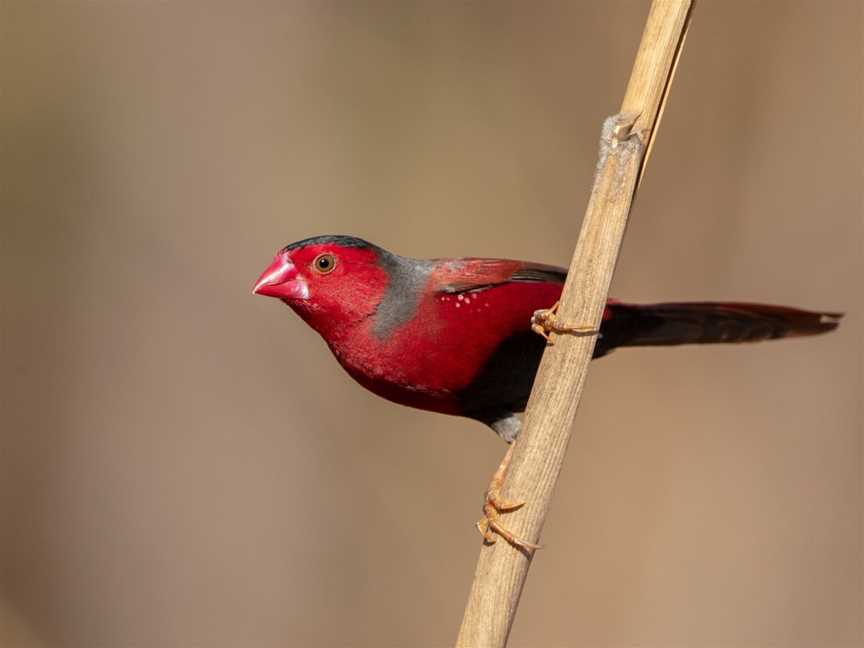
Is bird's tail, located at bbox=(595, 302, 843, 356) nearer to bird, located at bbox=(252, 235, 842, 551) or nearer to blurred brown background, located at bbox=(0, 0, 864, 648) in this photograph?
bird, located at bbox=(252, 235, 842, 551)

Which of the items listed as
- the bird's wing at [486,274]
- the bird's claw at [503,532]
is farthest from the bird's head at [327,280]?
the bird's claw at [503,532]

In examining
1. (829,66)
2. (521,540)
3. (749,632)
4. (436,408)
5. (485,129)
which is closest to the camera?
(521,540)

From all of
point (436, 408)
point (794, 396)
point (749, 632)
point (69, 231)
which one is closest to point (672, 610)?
point (749, 632)

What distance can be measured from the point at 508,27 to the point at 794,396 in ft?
7.32

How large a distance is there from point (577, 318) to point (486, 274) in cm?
105

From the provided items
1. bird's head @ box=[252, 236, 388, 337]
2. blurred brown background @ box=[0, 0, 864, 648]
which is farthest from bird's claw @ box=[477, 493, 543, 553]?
blurred brown background @ box=[0, 0, 864, 648]

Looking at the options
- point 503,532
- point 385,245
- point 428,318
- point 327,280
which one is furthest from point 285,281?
point 385,245

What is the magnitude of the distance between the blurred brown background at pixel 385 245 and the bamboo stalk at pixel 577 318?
244 centimetres

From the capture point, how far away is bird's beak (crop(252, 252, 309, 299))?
Result: 134 inches

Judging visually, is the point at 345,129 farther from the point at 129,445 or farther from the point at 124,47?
the point at 129,445

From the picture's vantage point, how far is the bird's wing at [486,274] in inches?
129

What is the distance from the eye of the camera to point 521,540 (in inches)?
91.9

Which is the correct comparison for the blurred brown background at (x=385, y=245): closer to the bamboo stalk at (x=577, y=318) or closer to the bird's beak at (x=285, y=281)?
the bird's beak at (x=285, y=281)

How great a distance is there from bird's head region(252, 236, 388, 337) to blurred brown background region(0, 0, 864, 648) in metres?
1.65
